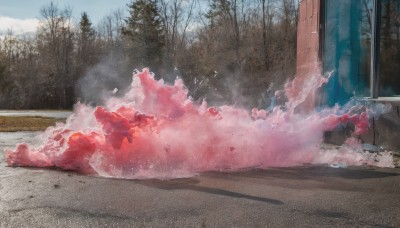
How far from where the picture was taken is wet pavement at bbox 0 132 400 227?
4270mm

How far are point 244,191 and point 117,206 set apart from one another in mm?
1629

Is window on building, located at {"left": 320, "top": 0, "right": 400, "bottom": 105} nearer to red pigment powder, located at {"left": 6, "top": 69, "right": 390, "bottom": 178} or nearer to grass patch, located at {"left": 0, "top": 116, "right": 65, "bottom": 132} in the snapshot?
red pigment powder, located at {"left": 6, "top": 69, "right": 390, "bottom": 178}

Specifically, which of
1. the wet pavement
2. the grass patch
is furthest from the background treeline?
the wet pavement

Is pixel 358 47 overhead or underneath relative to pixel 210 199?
overhead

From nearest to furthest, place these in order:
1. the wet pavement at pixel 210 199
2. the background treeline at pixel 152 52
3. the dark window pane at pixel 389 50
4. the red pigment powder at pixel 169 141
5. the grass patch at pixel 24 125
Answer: the wet pavement at pixel 210 199, the red pigment powder at pixel 169 141, the dark window pane at pixel 389 50, the grass patch at pixel 24 125, the background treeline at pixel 152 52

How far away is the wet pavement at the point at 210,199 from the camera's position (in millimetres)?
4270

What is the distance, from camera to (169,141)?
7.26 metres

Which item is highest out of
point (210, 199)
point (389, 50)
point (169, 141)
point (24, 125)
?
point (389, 50)

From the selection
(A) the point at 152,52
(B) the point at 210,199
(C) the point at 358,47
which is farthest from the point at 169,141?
(A) the point at 152,52

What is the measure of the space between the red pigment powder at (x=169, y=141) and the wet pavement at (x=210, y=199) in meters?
0.53

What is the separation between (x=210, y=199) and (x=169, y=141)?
7.54 ft

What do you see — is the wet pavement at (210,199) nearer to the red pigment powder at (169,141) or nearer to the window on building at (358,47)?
the red pigment powder at (169,141)

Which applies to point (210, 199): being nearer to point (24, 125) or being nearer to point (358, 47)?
point (358, 47)

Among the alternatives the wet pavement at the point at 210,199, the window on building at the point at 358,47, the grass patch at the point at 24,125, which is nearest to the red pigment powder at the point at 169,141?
the wet pavement at the point at 210,199
